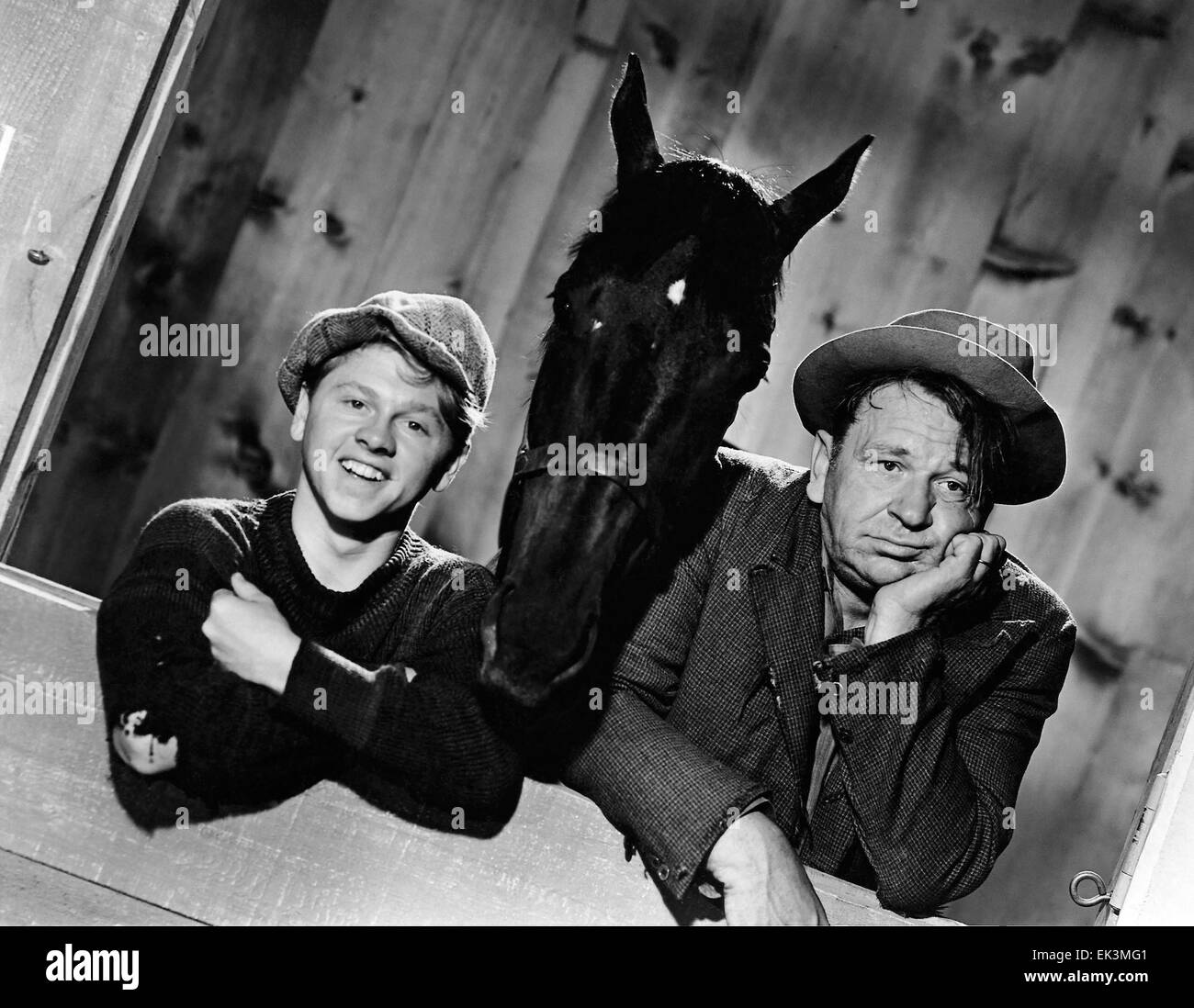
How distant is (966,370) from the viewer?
5.96ft

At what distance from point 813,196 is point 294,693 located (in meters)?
1.09

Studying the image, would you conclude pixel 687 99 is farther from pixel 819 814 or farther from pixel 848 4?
pixel 819 814

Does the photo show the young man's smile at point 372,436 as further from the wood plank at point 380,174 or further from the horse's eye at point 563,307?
the wood plank at point 380,174

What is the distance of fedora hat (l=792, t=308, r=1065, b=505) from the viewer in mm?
1815

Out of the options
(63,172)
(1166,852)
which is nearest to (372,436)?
(63,172)

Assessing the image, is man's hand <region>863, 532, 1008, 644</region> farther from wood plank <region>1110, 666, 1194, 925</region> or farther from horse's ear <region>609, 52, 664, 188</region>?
horse's ear <region>609, 52, 664, 188</region>

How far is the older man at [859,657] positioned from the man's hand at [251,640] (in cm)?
45

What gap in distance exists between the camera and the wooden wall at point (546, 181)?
2.24 metres

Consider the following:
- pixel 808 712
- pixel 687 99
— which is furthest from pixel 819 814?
pixel 687 99

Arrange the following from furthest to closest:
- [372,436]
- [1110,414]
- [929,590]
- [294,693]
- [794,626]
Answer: [1110,414], [794,626], [929,590], [372,436], [294,693]

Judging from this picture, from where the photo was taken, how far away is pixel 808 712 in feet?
5.97

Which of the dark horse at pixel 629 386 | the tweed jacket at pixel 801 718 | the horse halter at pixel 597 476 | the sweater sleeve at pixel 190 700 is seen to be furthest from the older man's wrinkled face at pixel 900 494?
the sweater sleeve at pixel 190 700

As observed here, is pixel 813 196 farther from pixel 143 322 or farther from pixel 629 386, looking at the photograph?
pixel 143 322
